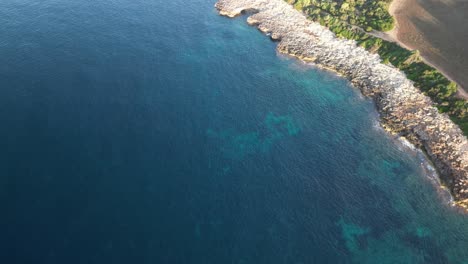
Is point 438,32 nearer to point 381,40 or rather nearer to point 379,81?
point 381,40

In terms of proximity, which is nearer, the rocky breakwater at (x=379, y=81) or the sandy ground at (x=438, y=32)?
the rocky breakwater at (x=379, y=81)

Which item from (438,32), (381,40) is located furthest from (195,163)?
(438,32)

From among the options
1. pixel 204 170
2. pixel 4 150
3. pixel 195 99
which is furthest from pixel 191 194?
pixel 4 150

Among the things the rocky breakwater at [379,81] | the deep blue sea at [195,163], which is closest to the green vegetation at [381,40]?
the rocky breakwater at [379,81]

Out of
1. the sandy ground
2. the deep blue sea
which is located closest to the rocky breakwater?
the deep blue sea

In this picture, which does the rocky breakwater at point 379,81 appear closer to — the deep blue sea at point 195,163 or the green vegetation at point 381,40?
the green vegetation at point 381,40

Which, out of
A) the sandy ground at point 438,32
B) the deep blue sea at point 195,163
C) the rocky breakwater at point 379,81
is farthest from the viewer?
the sandy ground at point 438,32
